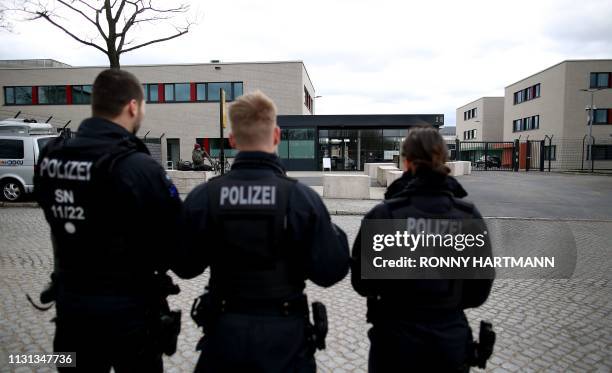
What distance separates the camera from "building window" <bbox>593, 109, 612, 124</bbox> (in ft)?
122

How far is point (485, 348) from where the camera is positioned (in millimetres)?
1988

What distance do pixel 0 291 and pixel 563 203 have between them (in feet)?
46.9

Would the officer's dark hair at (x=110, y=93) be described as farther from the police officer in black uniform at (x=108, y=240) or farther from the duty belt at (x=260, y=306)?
the duty belt at (x=260, y=306)

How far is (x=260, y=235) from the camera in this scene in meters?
1.74

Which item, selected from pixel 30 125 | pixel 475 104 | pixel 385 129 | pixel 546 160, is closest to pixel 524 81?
pixel 546 160

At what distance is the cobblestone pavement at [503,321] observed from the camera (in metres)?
3.27

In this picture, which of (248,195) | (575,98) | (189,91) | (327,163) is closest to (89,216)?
(248,195)

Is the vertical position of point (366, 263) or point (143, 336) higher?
point (366, 263)

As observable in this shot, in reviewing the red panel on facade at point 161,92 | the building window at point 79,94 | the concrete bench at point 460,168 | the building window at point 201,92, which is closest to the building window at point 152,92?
the red panel on facade at point 161,92

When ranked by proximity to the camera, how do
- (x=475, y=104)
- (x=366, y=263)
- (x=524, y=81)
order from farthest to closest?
(x=475, y=104) < (x=524, y=81) < (x=366, y=263)

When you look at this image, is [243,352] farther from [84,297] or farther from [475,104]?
[475,104]

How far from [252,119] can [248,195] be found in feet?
1.24

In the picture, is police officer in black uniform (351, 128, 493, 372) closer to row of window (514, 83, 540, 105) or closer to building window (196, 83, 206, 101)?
building window (196, 83, 206, 101)

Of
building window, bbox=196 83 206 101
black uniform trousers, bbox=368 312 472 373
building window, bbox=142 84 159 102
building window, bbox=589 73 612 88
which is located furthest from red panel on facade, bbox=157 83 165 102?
building window, bbox=589 73 612 88
